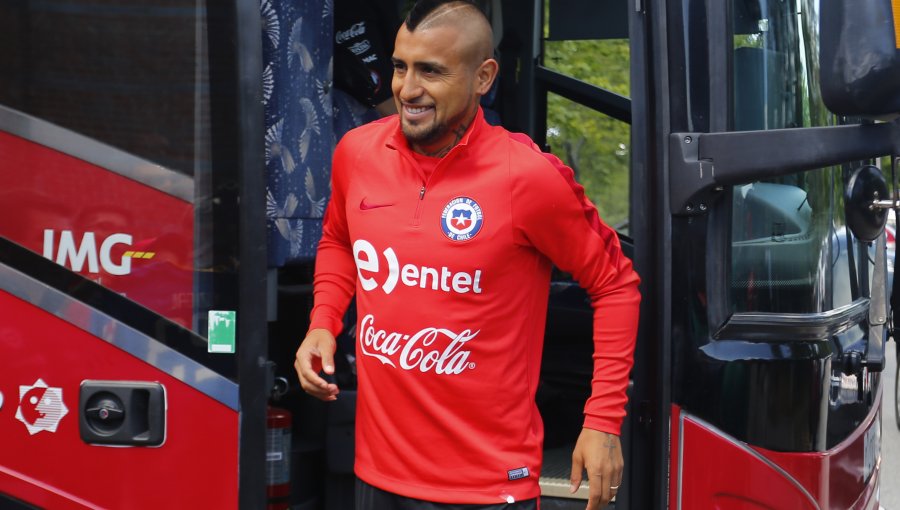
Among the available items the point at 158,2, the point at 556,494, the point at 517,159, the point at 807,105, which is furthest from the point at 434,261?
the point at 556,494

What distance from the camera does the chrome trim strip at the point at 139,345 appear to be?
7.51ft

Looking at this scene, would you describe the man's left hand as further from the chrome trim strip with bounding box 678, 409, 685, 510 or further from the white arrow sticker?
the white arrow sticker

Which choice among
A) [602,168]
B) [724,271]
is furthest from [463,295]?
[602,168]

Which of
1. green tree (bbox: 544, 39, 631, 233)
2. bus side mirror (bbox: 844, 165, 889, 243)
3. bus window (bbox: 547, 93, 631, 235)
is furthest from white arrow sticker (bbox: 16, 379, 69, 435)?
bus window (bbox: 547, 93, 631, 235)

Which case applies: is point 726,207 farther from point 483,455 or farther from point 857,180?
point 483,455

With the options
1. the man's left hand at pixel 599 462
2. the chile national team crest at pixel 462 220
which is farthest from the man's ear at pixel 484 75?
the man's left hand at pixel 599 462

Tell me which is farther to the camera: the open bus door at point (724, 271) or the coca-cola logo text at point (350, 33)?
the coca-cola logo text at point (350, 33)

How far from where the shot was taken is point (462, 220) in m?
2.22

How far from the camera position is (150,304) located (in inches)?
91.1

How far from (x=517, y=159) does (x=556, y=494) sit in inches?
50.4

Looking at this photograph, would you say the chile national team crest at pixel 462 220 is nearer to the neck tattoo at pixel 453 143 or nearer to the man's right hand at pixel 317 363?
the neck tattoo at pixel 453 143

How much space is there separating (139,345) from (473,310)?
708 mm

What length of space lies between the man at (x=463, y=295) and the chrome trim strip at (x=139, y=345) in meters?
0.18

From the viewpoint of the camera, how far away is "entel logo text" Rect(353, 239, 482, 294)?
222 cm
